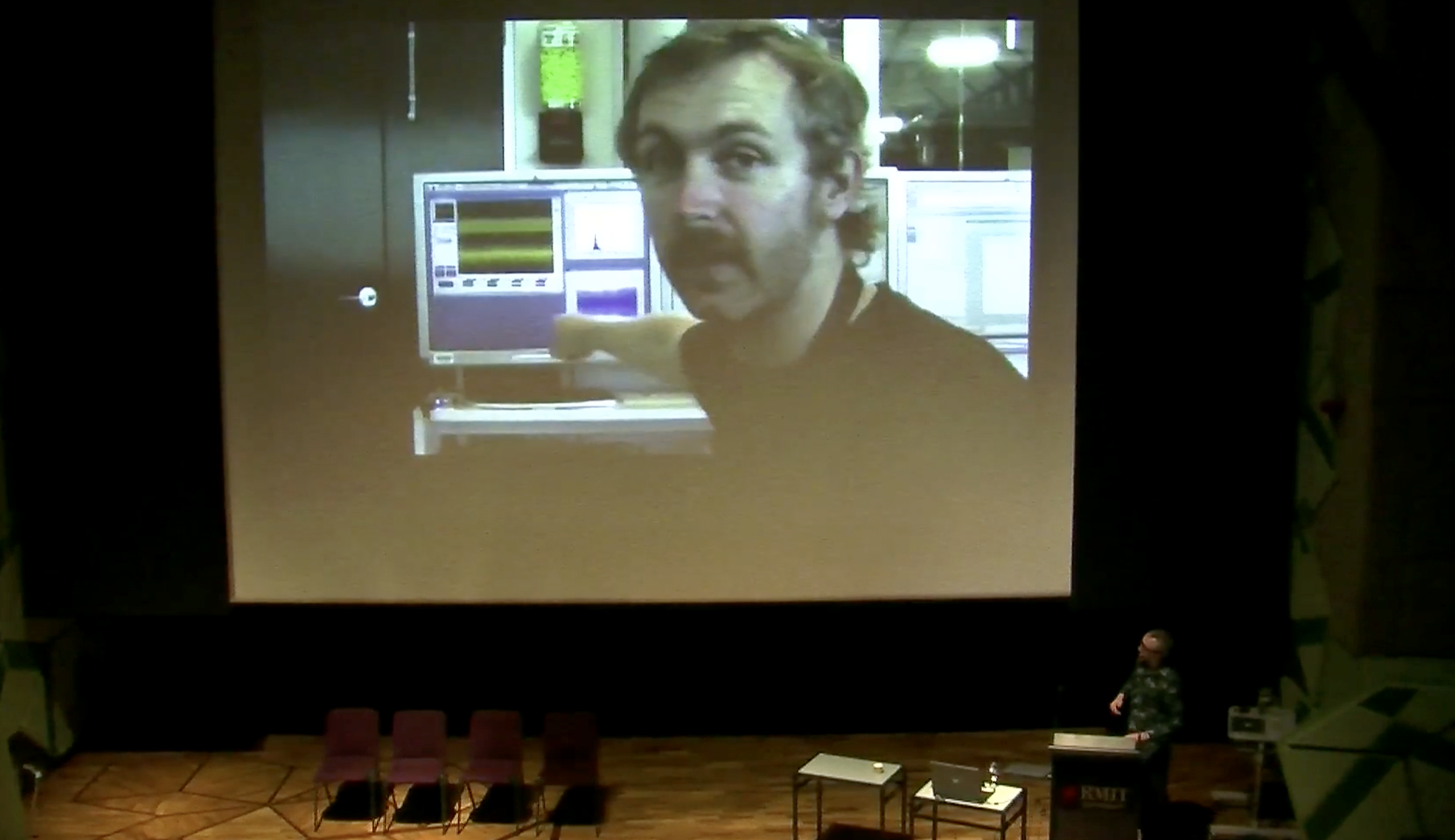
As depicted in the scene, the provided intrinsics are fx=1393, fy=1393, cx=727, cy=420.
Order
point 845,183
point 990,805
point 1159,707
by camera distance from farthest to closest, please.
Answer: point 845,183
point 1159,707
point 990,805

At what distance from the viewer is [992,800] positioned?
513 centimetres

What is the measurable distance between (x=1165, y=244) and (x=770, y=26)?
198cm

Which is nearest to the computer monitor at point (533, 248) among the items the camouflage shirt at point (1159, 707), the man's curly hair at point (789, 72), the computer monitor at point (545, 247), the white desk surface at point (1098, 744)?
the computer monitor at point (545, 247)

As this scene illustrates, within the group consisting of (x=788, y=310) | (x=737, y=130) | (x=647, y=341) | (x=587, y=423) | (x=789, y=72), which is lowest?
(x=587, y=423)

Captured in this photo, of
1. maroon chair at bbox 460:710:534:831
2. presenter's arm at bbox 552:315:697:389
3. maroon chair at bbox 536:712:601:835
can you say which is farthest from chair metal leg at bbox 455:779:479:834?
presenter's arm at bbox 552:315:697:389

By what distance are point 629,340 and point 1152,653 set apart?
2566mm

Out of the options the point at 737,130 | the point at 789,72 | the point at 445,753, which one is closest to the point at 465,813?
the point at 445,753

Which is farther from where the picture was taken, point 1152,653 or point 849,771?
point 1152,653

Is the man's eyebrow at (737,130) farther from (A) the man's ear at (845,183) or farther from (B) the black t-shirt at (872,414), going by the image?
(B) the black t-shirt at (872,414)

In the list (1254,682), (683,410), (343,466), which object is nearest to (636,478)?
(683,410)

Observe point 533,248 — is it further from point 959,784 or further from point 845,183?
point 959,784

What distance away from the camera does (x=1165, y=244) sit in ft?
20.1

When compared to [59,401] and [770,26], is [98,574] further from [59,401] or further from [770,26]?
[770,26]

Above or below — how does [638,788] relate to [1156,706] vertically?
below
